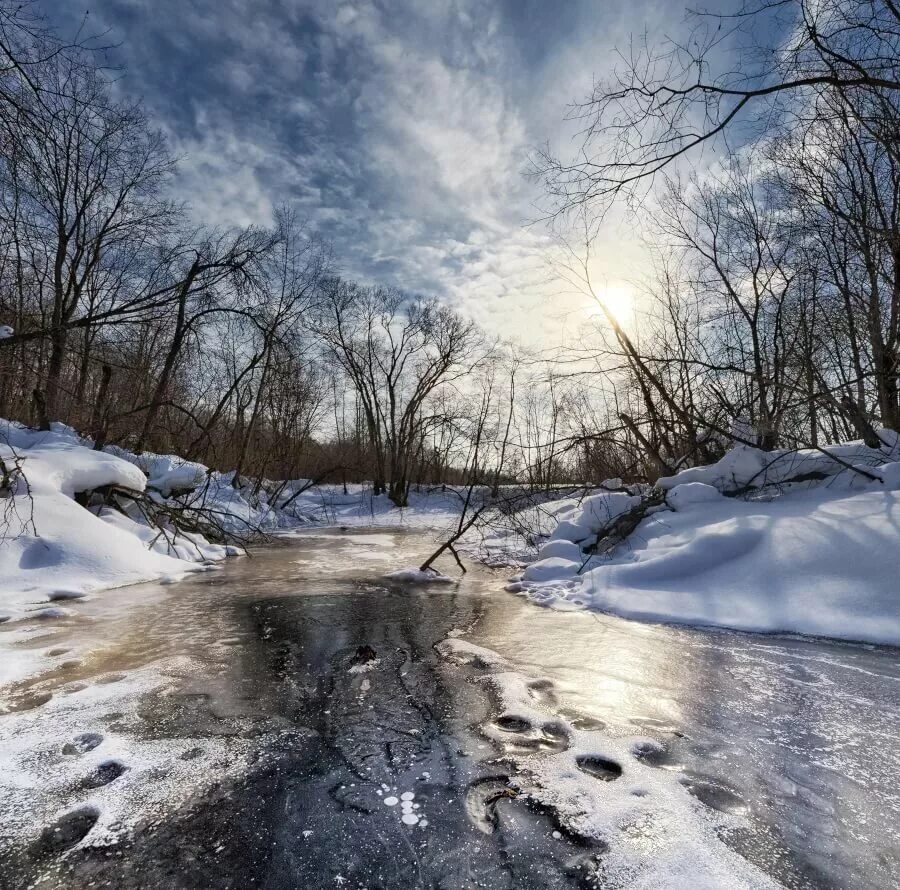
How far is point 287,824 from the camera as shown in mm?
1701

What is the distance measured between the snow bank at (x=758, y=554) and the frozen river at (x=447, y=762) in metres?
0.53

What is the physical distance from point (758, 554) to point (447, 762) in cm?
425

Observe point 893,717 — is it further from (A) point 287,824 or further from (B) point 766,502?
(B) point 766,502

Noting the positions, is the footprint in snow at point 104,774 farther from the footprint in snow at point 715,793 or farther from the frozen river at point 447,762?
the footprint in snow at point 715,793

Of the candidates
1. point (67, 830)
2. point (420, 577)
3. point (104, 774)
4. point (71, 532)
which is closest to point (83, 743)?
point (104, 774)

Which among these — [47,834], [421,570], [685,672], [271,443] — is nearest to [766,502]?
Result: [685,672]

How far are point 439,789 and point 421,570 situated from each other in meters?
5.04

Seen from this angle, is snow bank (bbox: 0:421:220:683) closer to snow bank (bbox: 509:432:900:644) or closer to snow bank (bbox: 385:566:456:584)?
snow bank (bbox: 385:566:456:584)

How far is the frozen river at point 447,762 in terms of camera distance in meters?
1.53

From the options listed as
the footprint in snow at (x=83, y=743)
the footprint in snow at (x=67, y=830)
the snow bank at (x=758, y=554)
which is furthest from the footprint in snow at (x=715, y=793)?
the snow bank at (x=758, y=554)

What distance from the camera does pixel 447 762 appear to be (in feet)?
6.91

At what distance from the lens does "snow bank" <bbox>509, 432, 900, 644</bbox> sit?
4172 millimetres

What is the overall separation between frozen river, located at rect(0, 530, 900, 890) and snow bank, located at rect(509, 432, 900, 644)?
526 millimetres

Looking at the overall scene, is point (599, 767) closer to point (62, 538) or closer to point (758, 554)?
point (758, 554)
